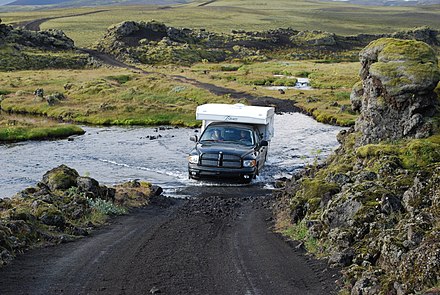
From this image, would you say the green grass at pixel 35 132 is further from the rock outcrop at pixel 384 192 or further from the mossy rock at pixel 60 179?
the rock outcrop at pixel 384 192

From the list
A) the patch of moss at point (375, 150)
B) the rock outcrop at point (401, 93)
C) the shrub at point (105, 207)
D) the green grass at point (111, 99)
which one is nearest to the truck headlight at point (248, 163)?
the rock outcrop at point (401, 93)

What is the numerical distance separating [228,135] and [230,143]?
2.17 feet

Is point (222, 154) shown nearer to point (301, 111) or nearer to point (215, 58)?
point (301, 111)

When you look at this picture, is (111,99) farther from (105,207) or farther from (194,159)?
(105,207)

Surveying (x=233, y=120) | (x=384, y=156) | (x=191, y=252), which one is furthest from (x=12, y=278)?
(x=233, y=120)

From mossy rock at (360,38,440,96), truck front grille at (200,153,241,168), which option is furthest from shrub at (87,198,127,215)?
mossy rock at (360,38,440,96)

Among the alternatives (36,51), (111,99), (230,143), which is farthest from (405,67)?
(36,51)

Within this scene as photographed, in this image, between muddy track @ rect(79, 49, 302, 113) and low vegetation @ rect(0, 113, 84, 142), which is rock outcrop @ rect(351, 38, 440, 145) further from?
muddy track @ rect(79, 49, 302, 113)

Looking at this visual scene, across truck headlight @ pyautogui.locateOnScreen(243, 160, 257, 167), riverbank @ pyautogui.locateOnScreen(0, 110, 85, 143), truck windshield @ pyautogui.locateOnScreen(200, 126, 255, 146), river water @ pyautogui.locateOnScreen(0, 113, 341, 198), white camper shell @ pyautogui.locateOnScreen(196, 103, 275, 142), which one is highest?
white camper shell @ pyautogui.locateOnScreen(196, 103, 275, 142)

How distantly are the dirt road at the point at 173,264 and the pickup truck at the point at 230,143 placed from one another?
746 cm

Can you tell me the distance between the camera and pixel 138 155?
34.1 meters

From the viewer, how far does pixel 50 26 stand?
163375 mm

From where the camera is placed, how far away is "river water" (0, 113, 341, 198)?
Answer: 27.1m

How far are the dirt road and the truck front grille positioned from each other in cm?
738
